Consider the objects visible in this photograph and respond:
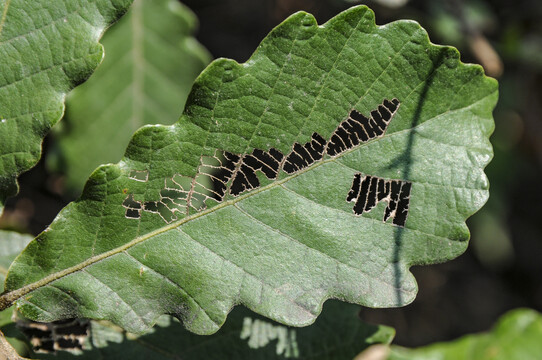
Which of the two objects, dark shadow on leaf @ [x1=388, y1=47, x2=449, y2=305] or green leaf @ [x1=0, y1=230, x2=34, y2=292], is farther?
green leaf @ [x1=0, y1=230, x2=34, y2=292]

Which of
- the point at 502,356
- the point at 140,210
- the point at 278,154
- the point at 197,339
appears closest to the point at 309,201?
the point at 278,154

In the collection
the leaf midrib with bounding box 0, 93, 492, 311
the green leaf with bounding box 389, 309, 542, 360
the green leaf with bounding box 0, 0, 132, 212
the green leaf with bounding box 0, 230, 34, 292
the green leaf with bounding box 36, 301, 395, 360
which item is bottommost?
the green leaf with bounding box 389, 309, 542, 360

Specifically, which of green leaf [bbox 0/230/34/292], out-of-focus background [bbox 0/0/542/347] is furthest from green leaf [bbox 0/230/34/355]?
out-of-focus background [bbox 0/0/542/347]

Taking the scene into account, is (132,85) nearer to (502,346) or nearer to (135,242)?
(135,242)

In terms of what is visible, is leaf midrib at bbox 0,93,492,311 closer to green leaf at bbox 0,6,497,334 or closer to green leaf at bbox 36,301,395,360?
green leaf at bbox 0,6,497,334

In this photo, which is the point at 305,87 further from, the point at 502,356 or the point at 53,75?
the point at 502,356

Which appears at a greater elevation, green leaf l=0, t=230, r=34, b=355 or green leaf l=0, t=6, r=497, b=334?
green leaf l=0, t=6, r=497, b=334
